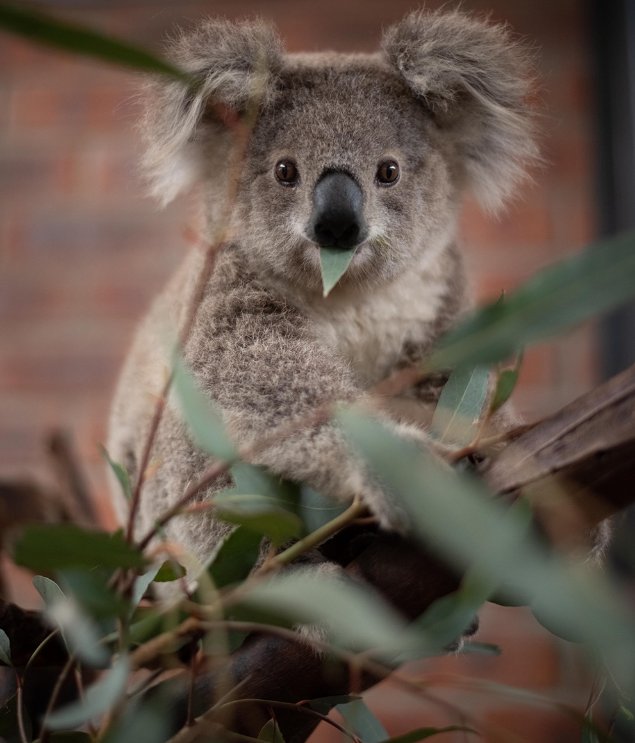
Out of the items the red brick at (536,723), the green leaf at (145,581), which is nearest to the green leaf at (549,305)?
the green leaf at (145,581)

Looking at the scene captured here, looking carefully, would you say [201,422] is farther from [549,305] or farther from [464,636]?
[464,636]

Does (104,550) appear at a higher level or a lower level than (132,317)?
higher

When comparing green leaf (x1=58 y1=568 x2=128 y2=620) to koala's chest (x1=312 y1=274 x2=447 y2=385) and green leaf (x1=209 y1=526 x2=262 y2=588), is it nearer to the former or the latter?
green leaf (x1=209 y1=526 x2=262 y2=588)

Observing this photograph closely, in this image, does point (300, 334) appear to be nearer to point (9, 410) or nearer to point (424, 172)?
point (424, 172)

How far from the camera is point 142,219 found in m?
2.60

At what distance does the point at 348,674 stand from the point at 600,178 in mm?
1837

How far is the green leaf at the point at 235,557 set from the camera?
83 cm

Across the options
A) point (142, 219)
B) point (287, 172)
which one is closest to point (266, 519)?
point (287, 172)

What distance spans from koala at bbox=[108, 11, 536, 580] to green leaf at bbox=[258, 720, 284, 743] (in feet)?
1.12

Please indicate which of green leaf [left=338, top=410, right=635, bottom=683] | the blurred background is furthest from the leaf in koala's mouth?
the blurred background

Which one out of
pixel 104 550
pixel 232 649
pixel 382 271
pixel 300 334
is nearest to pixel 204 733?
pixel 232 649

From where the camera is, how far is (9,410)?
8.41 ft

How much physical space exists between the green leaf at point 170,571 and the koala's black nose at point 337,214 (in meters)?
0.52

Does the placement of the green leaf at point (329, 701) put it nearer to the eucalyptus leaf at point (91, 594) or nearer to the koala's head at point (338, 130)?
the eucalyptus leaf at point (91, 594)
